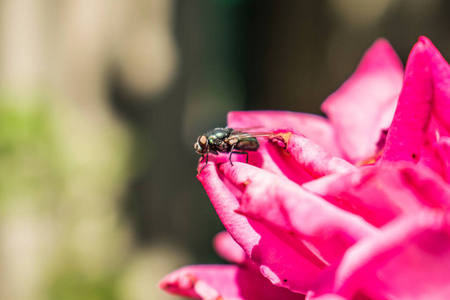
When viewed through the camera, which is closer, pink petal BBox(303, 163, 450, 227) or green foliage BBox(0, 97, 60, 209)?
pink petal BBox(303, 163, 450, 227)

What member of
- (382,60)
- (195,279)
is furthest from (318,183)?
(382,60)

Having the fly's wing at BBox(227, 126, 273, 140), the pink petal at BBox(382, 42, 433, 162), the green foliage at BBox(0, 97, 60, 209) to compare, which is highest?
the pink petal at BBox(382, 42, 433, 162)

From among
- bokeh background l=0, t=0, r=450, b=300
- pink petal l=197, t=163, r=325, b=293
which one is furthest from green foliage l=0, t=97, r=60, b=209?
pink petal l=197, t=163, r=325, b=293

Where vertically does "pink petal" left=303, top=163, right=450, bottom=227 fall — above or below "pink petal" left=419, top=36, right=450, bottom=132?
below

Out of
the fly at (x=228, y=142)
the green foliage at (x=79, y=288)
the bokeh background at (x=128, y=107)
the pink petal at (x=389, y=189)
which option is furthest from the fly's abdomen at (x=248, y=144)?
the green foliage at (x=79, y=288)

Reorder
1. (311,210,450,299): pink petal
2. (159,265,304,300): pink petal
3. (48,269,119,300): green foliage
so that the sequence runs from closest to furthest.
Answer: (311,210,450,299): pink petal → (159,265,304,300): pink petal → (48,269,119,300): green foliage

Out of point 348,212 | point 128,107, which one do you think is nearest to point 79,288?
point 128,107

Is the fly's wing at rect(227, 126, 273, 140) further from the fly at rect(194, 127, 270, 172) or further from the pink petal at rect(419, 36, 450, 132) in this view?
the pink petal at rect(419, 36, 450, 132)
